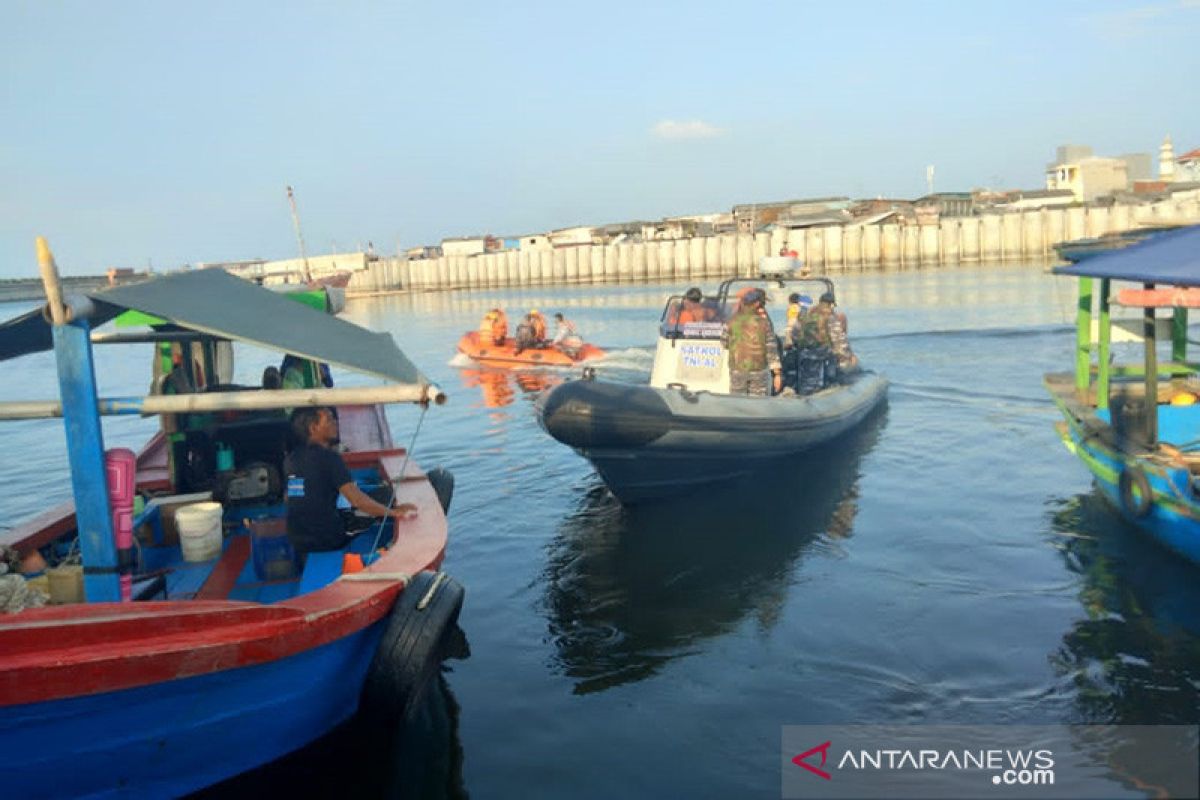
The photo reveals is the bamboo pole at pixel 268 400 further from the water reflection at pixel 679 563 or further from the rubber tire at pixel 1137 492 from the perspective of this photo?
the rubber tire at pixel 1137 492

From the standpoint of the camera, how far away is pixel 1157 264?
7.89 meters

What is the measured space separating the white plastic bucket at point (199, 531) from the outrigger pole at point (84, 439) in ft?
5.49

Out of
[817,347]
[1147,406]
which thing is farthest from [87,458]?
[817,347]

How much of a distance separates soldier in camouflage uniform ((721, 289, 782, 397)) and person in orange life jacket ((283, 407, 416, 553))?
629cm

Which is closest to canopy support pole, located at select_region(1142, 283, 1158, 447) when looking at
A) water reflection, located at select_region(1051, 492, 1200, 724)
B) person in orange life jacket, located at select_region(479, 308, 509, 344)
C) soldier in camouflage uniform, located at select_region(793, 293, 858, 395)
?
water reflection, located at select_region(1051, 492, 1200, 724)

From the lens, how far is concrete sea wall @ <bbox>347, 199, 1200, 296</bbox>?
53.4 metres

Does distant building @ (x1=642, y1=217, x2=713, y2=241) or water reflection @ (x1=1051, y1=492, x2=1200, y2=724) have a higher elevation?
distant building @ (x1=642, y1=217, x2=713, y2=241)

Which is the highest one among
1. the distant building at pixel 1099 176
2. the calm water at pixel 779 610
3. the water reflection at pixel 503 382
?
the distant building at pixel 1099 176

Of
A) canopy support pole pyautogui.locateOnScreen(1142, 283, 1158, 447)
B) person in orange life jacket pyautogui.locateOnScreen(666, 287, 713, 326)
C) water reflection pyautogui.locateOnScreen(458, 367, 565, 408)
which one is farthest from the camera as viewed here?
water reflection pyautogui.locateOnScreen(458, 367, 565, 408)

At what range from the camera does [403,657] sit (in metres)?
5.64

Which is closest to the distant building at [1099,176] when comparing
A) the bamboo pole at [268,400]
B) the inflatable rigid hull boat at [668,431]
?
the inflatable rigid hull boat at [668,431]

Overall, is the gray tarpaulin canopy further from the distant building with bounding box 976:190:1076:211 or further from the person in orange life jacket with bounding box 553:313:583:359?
the distant building with bounding box 976:190:1076:211

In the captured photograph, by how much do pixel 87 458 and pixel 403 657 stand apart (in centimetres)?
219

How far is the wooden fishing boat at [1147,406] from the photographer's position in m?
7.76
